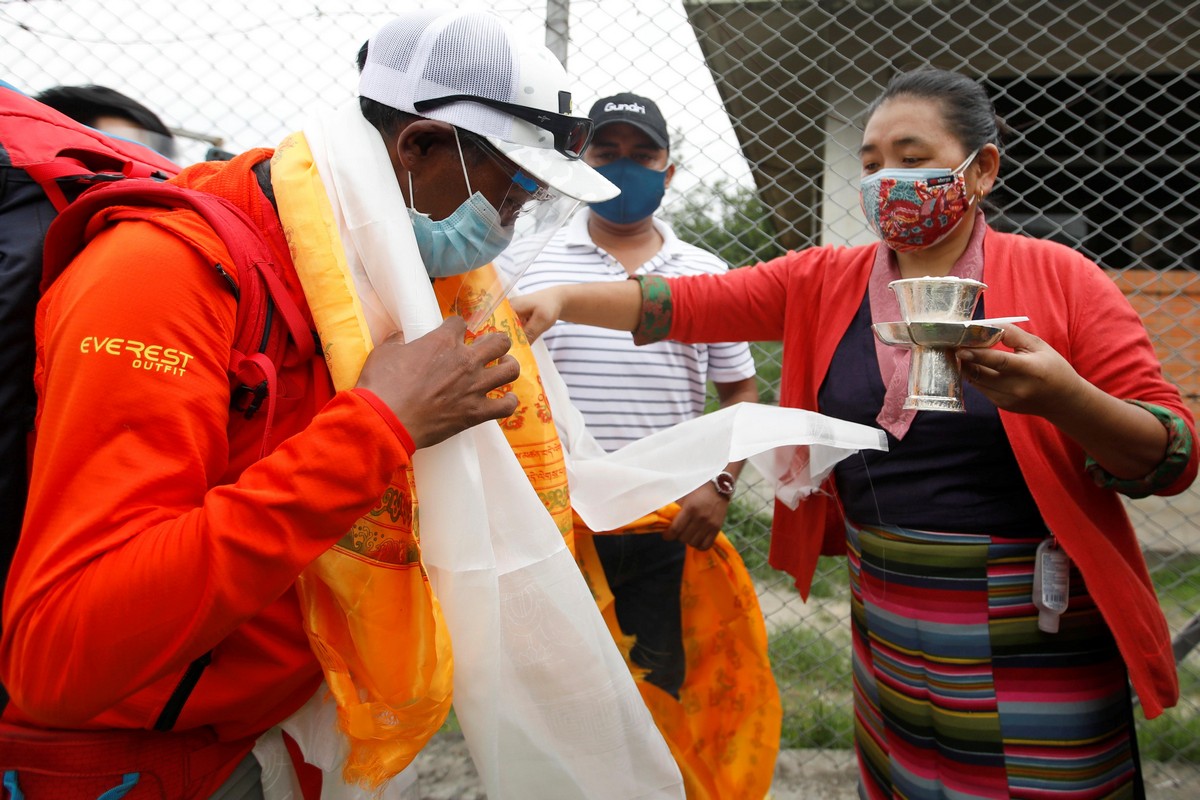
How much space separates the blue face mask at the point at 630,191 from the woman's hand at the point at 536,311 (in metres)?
0.80

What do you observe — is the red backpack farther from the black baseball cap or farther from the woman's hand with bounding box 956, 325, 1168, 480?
the black baseball cap

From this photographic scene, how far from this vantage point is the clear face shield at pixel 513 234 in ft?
4.72

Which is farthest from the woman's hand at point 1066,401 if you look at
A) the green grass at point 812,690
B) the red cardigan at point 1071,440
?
the green grass at point 812,690

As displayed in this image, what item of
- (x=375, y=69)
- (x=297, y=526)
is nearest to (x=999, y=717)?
(x=297, y=526)

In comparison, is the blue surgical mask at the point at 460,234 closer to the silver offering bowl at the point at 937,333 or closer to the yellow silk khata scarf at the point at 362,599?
the yellow silk khata scarf at the point at 362,599

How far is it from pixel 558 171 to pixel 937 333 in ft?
2.26

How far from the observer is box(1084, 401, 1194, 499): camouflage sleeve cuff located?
1.58 metres

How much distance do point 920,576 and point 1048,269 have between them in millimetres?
689

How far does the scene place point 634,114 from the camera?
2826mm

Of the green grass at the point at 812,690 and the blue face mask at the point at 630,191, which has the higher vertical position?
the blue face mask at the point at 630,191

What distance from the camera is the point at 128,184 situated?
1.17 metres

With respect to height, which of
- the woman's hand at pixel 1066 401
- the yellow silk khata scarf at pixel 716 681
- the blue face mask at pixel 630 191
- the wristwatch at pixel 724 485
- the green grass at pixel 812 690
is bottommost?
the green grass at pixel 812 690

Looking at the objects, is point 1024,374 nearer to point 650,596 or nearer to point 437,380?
point 437,380

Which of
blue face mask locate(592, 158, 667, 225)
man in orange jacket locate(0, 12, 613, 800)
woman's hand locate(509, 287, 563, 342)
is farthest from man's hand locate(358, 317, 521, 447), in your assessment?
blue face mask locate(592, 158, 667, 225)
